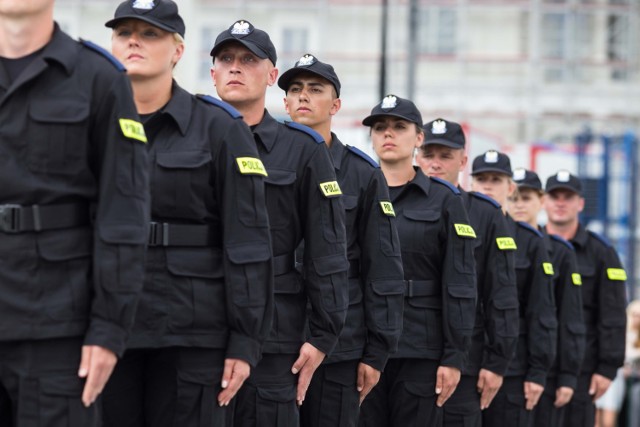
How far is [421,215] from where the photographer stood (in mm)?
7867

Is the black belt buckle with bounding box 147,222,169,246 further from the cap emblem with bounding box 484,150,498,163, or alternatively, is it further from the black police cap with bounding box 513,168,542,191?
the black police cap with bounding box 513,168,542,191

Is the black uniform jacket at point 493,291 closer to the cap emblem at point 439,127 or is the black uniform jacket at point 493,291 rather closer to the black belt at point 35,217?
the cap emblem at point 439,127

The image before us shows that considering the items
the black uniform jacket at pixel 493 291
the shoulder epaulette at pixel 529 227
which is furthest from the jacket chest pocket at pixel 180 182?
the shoulder epaulette at pixel 529 227

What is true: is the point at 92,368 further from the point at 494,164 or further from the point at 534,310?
the point at 494,164

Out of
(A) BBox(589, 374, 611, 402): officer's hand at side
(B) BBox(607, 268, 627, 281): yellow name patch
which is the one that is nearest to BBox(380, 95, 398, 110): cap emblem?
(B) BBox(607, 268, 627, 281): yellow name patch

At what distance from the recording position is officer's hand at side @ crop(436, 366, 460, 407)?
7.69 m

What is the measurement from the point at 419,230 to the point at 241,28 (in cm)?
215

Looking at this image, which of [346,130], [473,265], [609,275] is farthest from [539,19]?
[473,265]

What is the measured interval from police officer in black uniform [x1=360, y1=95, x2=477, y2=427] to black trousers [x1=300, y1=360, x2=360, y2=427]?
812 millimetres

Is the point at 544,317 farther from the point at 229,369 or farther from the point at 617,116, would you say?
the point at 617,116

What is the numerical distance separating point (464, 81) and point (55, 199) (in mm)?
33627

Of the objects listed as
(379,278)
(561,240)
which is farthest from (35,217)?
(561,240)

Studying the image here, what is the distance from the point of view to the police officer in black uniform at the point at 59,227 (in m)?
4.32

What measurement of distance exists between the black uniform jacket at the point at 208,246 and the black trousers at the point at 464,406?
3047 mm
